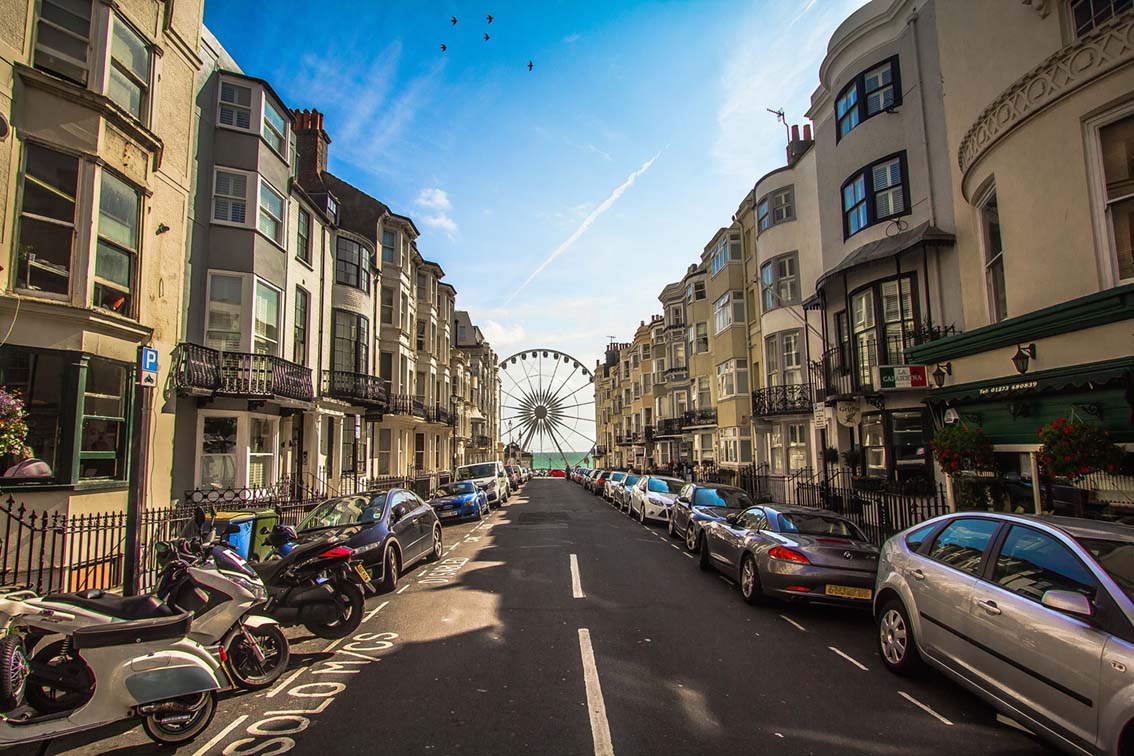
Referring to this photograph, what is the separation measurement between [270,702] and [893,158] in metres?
16.7

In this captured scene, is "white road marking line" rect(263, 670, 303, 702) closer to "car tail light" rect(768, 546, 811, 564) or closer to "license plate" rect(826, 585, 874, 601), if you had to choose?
"car tail light" rect(768, 546, 811, 564)

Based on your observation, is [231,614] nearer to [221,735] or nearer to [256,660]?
[256,660]

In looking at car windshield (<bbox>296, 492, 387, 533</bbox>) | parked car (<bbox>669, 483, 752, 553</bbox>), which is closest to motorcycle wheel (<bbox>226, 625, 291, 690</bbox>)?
car windshield (<bbox>296, 492, 387, 533</bbox>)

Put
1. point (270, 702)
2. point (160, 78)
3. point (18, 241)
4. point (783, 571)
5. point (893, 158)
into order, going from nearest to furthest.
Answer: point (270, 702)
point (783, 571)
point (18, 241)
point (160, 78)
point (893, 158)

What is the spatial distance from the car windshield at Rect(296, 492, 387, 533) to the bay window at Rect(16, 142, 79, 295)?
17.3 ft

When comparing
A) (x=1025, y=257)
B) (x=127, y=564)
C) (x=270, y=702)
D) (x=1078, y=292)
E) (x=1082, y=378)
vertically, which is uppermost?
(x=1025, y=257)

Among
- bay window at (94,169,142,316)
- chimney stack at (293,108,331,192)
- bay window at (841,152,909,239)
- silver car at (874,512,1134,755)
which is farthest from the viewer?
chimney stack at (293,108,331,192)

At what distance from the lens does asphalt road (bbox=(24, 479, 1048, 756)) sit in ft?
14.6

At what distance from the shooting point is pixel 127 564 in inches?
317

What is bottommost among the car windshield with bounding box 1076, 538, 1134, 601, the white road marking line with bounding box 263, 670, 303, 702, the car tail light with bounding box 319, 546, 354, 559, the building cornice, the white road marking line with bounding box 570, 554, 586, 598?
the white road marking line with bounding box 570, 554, 586, 598

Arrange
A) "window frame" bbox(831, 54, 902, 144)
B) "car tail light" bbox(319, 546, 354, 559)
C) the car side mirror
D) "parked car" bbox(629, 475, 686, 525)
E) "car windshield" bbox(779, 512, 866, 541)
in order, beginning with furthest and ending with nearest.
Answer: "parked car" bbox(629, 475, 686, 525) → "window frame" bbox(831, 54, 902, 144) → "car windshield" bbox(779, 512, 866, 541) → "car tail light" bbox(319, 546, 354, 559) → the car side mirror

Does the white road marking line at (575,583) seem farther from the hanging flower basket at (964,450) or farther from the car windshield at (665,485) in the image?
the car windshield at (665,485)

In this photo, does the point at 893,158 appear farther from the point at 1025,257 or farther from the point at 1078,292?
the point at 1078,292

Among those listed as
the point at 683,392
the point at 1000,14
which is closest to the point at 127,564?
the point at 1000,14
